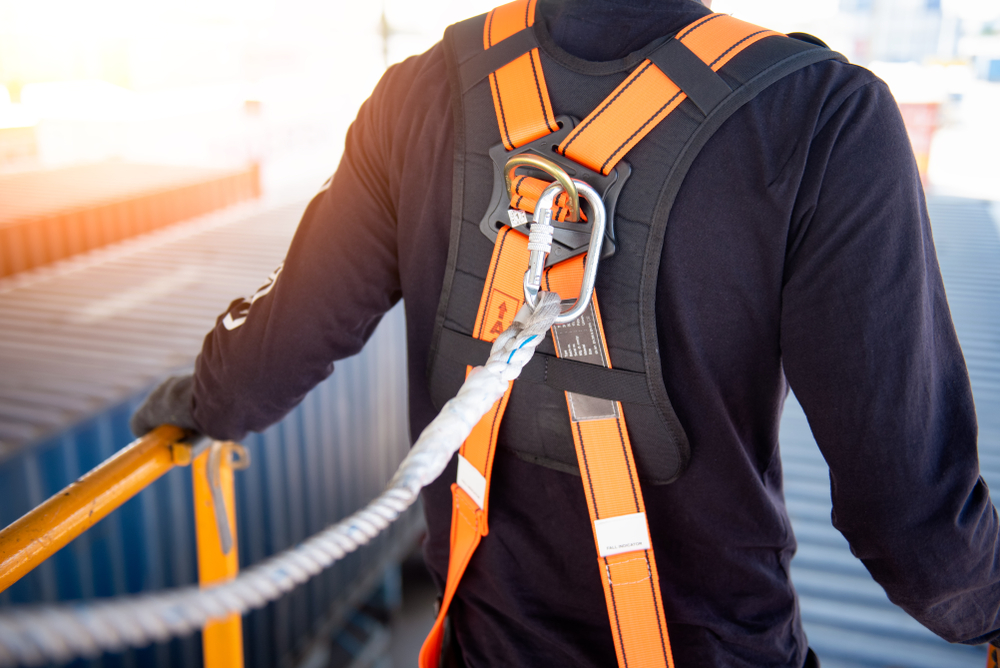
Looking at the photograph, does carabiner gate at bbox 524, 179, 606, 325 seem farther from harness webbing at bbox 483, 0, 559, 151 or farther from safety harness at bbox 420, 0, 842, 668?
harness webbing at bbox 483, 0, 559, 151

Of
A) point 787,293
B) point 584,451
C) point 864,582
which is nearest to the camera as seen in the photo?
point 787,293

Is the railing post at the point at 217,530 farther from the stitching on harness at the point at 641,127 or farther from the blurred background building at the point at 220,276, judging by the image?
the blurred background building at the point at 220,276

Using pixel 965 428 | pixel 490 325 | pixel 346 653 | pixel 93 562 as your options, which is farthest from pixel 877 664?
pixel 346 653

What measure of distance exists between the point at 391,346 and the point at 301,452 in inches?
52.0

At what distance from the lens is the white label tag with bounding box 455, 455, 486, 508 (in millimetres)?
1161

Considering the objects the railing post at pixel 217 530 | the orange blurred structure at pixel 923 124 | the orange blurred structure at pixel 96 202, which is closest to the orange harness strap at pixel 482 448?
the railing post at pixel 217 530

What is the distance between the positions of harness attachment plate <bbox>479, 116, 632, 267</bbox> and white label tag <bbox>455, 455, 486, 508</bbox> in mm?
369

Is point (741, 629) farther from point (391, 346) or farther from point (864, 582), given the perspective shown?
point (391, 346)

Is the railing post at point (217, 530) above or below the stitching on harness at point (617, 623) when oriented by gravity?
below

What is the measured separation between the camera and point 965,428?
3.22ft

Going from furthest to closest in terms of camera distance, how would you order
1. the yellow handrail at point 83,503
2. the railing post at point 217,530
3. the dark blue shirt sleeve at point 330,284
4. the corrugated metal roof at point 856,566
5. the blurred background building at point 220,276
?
the blurred background building at point 220,276, the corrugated metal roof at point 856,566, the railing post at point 217,530, the dark blue shirt sleeve at point 330,284, the yellow handrail at point 83,503

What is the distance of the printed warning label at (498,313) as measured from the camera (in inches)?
41.7

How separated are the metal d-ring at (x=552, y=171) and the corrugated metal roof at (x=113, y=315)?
2.92 meters

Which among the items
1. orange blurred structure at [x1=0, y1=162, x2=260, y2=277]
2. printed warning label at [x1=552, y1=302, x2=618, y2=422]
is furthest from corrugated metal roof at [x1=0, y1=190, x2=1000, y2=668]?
printed warning label at [x1=552, y1=302, x2=618, y2=422]
